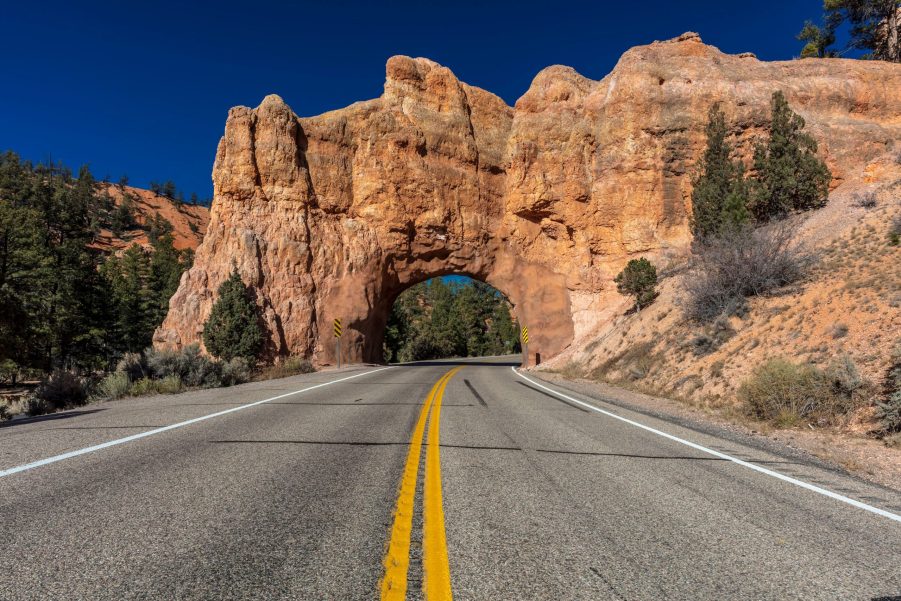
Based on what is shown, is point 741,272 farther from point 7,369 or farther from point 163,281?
point 163,281

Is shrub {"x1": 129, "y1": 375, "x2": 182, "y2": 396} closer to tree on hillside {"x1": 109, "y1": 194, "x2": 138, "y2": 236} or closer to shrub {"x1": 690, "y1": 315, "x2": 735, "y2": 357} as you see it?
shrub {"x1": 690, "y1": 315, "x2": 735, "y2": 357}

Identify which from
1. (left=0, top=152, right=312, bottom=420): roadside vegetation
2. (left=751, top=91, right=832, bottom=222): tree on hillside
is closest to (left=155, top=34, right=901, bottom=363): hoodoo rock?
(left=0, top=152, right=312, bottom=420): roadside vegetation

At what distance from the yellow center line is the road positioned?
16 millimetres

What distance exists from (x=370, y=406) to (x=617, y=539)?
776 centimetres

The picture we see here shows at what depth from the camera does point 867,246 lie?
1538 centimetres

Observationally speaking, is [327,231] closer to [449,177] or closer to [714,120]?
[449,177]

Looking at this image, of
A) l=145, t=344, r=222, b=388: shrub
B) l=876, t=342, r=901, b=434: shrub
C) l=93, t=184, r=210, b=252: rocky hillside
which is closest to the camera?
l=876, t=342, r=901, b=434: shrub

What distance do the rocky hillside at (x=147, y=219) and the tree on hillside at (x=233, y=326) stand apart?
6932cm

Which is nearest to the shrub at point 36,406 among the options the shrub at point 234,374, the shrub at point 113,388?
the shrub at point 113,388

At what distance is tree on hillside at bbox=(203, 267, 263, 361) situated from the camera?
91.7 ft

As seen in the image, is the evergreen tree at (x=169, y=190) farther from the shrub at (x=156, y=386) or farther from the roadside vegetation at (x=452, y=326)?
the shrub at (x=156, y=386)

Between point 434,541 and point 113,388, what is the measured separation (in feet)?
43.1

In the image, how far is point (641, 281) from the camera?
80.9 ft

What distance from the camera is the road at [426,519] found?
2688 mm
